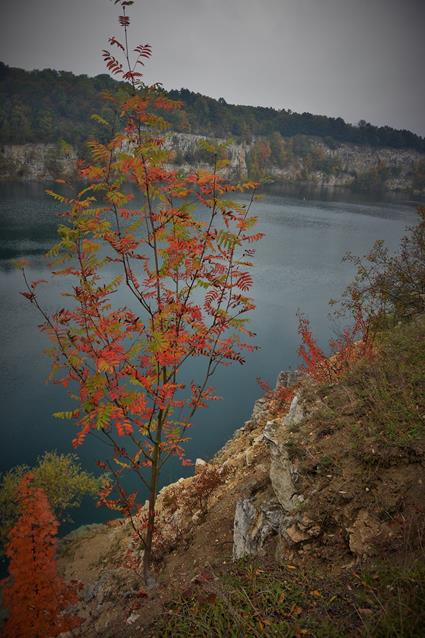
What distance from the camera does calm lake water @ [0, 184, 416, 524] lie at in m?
23.4

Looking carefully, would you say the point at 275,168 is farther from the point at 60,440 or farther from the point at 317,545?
the point at 317,545

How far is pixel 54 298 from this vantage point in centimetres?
3566

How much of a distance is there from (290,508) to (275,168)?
195m

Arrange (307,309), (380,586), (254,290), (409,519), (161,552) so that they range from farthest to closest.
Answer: (254,290) < (307,309) < (161,552) < (409,519) < (380,586)

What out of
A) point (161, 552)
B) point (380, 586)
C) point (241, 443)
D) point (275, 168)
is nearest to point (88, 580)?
point (161, 552)

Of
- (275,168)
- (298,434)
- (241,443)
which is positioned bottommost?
(241,443)

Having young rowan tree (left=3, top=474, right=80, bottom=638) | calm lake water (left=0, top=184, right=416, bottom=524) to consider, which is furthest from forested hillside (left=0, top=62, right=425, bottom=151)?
young rowan tree (left=3, top=474, right=80, bottom=638)

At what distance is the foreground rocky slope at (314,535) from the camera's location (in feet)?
13.1

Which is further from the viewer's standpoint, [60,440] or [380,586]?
[60,440]

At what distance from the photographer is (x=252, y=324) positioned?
3612 centimetres

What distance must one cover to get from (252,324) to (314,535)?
3074 centimetres

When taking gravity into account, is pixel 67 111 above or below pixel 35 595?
above

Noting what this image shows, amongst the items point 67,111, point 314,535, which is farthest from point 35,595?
point 67,111

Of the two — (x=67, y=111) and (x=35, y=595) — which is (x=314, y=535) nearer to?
(x=35, y=595)
